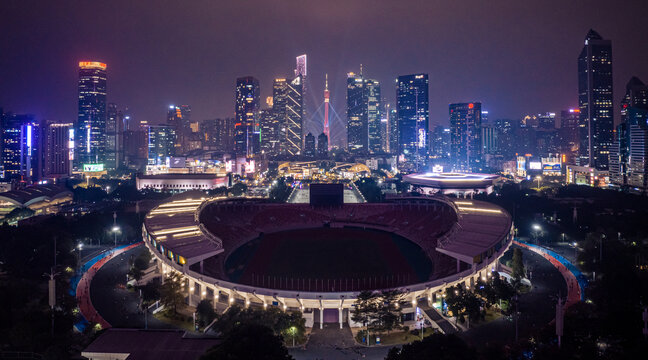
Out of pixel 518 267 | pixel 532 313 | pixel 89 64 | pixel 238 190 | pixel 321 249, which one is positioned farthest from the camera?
pixel 89 64

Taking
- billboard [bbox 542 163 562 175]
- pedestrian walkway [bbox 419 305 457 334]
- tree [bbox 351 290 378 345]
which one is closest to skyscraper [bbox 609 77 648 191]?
billboard [bbox 542 163 562 175]

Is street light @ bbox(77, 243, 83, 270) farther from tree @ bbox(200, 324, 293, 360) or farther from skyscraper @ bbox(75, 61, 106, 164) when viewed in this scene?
skyscraper @ bbox(75, 61, 106, 164)

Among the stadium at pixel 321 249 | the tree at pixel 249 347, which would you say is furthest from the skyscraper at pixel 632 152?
the tree at pixel 249 347

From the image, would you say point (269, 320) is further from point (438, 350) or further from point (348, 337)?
point (438, 350)

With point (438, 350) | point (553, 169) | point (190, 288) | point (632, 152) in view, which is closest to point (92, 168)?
point (190, 288)

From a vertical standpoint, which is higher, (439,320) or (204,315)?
(204,315)

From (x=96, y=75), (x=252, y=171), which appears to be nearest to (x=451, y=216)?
(x=252, y=171)
